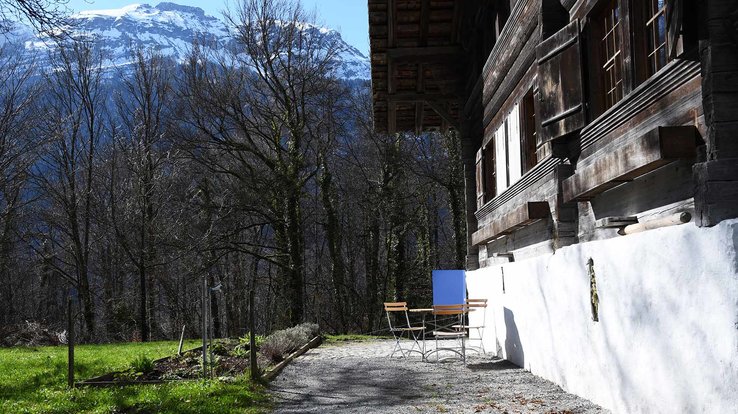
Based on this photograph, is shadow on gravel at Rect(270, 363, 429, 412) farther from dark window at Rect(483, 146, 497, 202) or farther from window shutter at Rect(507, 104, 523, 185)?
dark window at Rect(483, 146, 497, 202)

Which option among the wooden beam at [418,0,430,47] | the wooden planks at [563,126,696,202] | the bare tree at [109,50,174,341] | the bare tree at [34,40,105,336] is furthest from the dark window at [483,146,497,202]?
the bare tree at [34,40,105,336]

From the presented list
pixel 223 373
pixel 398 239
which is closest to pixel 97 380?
pixel 223 373

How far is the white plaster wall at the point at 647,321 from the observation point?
420 centimetres

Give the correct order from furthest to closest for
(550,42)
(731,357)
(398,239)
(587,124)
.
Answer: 1. (398,239)
2. (550,42)
3. (587,124)
4. (731,357)

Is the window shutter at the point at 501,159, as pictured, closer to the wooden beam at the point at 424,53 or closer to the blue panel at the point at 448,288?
the blue panel at the point at 448,288

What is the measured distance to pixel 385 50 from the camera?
14195mm

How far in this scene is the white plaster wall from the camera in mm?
4195

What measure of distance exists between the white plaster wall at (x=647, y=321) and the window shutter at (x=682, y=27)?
3.56ft

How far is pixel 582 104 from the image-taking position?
23.5 ft

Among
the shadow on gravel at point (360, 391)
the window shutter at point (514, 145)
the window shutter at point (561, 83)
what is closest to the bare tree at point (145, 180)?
the shadow on gravel at point (360, 391)

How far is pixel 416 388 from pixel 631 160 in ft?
13.7

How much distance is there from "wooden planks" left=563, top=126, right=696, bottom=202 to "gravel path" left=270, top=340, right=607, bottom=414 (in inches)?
74.7

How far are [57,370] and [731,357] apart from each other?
33.1ft

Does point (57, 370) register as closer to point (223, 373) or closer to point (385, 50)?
point (223, 373)
